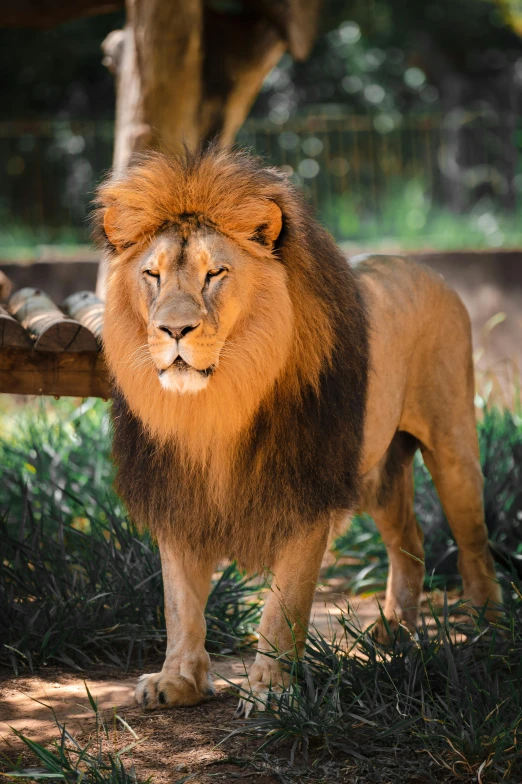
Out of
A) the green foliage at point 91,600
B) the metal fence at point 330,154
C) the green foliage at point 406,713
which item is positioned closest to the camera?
the green foliage at point 406,713

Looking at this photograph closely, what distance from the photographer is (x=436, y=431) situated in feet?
14.1

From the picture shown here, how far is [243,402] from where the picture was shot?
3.05m

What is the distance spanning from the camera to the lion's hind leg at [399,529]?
4.28 meters

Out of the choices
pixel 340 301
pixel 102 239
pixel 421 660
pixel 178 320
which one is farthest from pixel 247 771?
pixel 102 239

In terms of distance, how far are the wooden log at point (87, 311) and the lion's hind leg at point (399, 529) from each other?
1.30 meters

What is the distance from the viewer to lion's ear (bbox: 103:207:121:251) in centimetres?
318

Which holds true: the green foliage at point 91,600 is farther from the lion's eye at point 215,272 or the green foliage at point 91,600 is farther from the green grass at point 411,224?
the green grass at point 411,224

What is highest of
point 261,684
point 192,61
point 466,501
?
point 192,61

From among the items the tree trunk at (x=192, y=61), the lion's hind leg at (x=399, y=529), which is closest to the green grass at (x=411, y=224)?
the tree trunk at (x=192, y=61)

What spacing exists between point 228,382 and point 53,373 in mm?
1404

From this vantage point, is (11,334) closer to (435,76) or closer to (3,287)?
(3,287)

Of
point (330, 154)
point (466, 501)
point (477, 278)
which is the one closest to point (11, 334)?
point (466, 501)

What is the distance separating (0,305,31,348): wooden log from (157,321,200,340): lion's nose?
123 cm

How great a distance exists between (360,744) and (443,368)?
1.84 m
